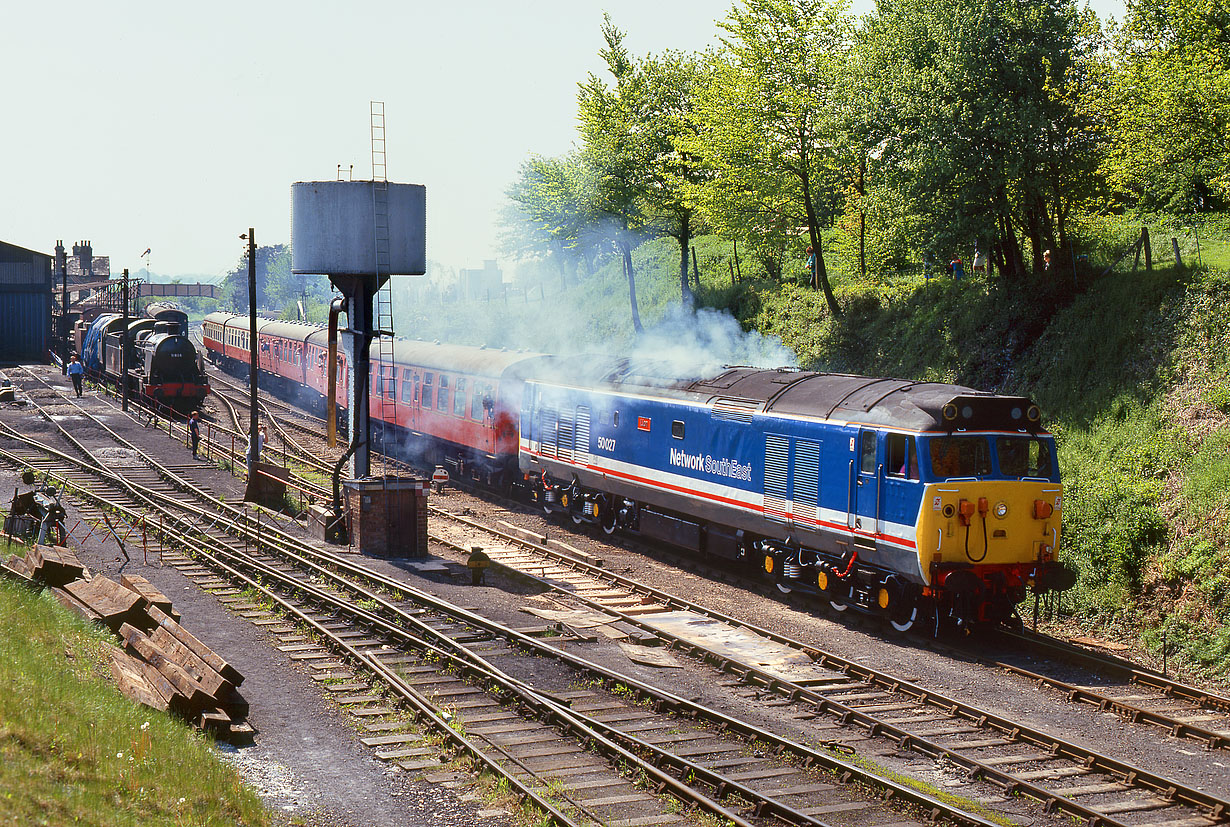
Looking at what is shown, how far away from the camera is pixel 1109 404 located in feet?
77.5

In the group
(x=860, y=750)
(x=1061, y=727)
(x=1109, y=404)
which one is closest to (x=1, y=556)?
(x=860, y=750)

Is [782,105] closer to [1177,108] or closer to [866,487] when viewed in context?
[1177,108]

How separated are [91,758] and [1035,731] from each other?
34.2 feet

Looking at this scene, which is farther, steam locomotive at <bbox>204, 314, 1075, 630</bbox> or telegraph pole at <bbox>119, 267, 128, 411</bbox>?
telegraph pole at <bbox>119, 267, 128, 411</bbox>

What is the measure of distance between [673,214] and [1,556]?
31071 millimetres

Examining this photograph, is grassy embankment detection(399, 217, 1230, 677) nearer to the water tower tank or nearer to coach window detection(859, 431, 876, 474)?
coach window detection(859, 431, 876, 474)

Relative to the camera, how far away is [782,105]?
1421 inches

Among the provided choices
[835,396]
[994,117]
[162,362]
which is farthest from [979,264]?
[162,362]

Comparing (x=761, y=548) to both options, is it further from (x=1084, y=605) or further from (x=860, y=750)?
(x=860, y=750)

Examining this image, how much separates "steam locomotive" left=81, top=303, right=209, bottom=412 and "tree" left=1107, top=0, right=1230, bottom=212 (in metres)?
37.0

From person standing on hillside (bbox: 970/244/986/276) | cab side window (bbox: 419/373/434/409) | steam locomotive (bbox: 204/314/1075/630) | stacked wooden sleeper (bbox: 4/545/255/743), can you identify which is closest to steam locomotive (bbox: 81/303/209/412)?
cab side window (bbox: 419/373/434/409)

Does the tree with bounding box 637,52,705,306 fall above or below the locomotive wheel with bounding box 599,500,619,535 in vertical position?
above

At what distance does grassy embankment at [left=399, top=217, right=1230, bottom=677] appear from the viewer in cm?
1867

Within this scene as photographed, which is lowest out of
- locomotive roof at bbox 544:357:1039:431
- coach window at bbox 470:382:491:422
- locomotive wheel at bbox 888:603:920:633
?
locomotive wheel at bbox 888:603:920:633
